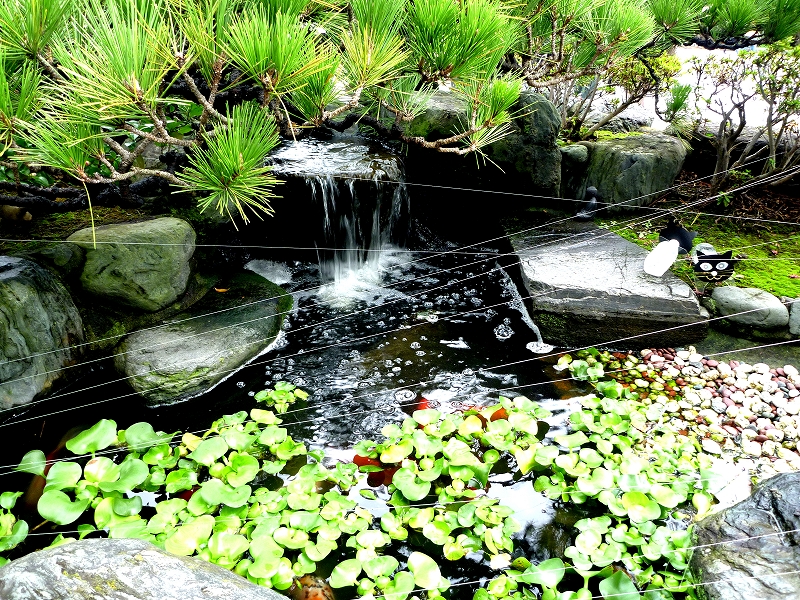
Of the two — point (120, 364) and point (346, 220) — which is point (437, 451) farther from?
point (346, 220)

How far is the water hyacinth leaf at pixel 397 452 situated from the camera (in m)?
2.91

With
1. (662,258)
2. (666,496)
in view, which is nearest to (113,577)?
(666,496)

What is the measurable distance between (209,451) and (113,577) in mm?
1166

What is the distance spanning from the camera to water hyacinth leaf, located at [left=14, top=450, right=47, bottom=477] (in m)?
2.76

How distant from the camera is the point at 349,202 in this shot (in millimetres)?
4949

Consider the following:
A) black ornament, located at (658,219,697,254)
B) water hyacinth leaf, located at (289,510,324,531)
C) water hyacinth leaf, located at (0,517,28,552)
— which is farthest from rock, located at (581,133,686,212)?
water hyacinth leaf, located at (0,517,28,552)

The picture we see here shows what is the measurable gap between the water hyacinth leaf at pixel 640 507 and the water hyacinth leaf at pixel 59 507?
2.67m

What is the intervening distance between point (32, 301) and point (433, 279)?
128 inches

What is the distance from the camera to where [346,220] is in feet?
16.6

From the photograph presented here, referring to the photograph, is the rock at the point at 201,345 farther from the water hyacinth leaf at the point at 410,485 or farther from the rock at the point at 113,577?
the rock at the point at 113,577

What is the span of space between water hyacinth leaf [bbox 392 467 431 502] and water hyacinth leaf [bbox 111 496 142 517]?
132 centimetres

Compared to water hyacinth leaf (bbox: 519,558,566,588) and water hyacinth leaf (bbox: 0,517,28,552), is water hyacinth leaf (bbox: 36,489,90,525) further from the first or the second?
water hyacinth leaf (bbox: 519,558,566,588)

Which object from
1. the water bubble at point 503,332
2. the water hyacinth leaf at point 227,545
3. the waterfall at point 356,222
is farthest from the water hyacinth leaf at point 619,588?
the waterfall at point 356,222

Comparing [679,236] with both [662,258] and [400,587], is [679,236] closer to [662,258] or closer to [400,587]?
[662,258]
